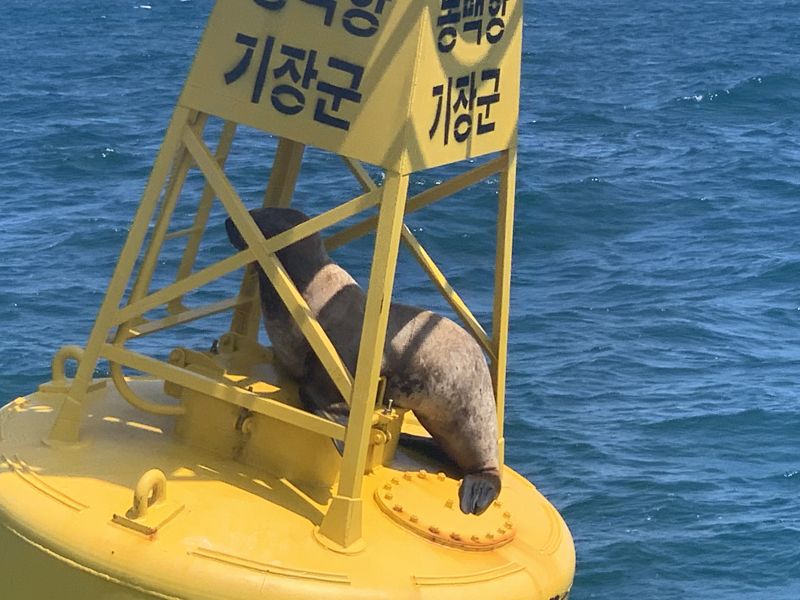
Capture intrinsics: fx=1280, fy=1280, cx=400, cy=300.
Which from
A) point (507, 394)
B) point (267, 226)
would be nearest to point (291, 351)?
point (267, 226)

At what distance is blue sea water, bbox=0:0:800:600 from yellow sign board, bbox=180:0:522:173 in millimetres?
6266

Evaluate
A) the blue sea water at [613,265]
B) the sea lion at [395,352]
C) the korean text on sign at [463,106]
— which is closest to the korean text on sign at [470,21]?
the korean text on sign at [463,106]

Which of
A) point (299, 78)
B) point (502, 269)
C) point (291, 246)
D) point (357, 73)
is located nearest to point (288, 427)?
point (291, 246)

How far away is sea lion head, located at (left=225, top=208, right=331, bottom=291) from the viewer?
31.6ft

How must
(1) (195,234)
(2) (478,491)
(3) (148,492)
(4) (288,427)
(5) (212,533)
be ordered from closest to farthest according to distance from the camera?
(3) (148,492)
(5) (212,533)
(4) (288,427)
(2) (478,491)
(1) (195,234)

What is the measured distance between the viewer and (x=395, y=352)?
9.48 metres

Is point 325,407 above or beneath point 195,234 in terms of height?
beneath

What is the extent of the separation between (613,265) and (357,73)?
1545cm

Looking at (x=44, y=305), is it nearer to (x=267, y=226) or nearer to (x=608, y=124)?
(x=267, y=226)

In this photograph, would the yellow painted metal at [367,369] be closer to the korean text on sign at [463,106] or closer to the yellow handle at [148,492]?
the korean text on sign at [463,106]

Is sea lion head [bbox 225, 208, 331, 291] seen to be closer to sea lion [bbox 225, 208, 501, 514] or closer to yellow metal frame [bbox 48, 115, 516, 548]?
sea lion [bbox 225, 208, 501, 514]

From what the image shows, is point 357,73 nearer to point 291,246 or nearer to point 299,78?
point 299,78

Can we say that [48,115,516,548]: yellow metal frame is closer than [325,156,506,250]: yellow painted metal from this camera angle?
Yes

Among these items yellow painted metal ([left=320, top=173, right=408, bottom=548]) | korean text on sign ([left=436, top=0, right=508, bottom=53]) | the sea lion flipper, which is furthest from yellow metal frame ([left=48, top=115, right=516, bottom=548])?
korean text on sign ([left=436, top=0, right=508, bottom=53])
